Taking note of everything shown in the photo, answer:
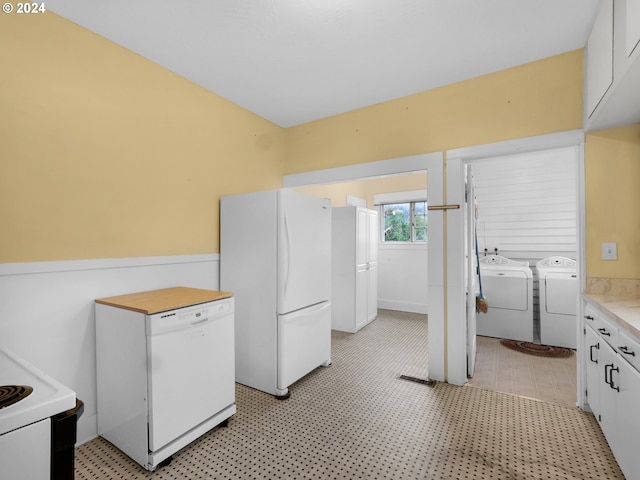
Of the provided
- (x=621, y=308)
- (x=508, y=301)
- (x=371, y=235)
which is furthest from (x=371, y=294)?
(x=621, y=308)

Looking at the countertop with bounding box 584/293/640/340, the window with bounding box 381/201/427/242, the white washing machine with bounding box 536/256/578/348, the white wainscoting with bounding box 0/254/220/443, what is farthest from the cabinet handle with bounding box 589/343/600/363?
the window with bounding box 381/201/427/242

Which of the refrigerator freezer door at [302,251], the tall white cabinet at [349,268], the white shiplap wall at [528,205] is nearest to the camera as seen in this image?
the refrigerator freezer door at [302,251]

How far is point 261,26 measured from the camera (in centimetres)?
204

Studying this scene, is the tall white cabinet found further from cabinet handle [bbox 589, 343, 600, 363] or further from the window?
cabinet handle [bbox 589, 343, 600, 363]

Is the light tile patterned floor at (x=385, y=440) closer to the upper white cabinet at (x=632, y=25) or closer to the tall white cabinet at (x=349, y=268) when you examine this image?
the tall white cabinet at (x=349, y=268)

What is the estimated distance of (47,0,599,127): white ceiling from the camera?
188 centimetres

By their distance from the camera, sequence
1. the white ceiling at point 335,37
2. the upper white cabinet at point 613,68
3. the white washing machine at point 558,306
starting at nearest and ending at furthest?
1. the upper white cabinet at point 613,68
2. the white ceiling at point 335,37
3. the white washing machine at point 558,306

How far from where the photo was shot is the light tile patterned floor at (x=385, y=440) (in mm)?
1706

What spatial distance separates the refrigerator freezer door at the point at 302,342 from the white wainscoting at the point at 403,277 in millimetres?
2791

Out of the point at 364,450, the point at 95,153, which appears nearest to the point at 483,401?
the point at 364,450

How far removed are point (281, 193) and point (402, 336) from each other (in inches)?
108

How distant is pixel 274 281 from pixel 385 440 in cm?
137

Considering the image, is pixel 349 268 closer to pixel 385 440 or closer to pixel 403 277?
pixel 403 277

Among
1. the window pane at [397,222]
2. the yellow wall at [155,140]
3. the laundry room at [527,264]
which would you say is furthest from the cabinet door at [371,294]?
the yellow wall at [155,140]
